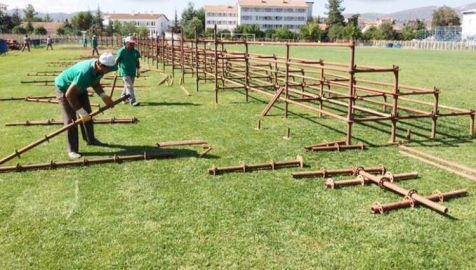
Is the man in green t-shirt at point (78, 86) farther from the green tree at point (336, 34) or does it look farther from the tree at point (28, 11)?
the tree at point (28, 11)

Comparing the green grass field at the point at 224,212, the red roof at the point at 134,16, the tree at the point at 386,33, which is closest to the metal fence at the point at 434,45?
the tree at the point at 386,33

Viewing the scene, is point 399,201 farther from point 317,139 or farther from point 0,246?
point 0,246

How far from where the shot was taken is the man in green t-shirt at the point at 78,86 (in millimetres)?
6920

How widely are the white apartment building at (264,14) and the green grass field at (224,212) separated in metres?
144

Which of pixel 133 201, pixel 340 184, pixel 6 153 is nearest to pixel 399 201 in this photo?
pixel 340 184

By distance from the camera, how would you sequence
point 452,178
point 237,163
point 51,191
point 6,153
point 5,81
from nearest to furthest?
point 51,191, point 452,178, point 237,163, point 6,153, point 5,81

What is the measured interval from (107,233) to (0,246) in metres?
1.00

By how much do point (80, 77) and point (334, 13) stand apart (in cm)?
13697

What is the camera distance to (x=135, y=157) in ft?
24.0

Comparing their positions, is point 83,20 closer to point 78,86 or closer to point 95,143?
point 95,143

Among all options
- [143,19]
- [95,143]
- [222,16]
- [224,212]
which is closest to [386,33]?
[222,16]

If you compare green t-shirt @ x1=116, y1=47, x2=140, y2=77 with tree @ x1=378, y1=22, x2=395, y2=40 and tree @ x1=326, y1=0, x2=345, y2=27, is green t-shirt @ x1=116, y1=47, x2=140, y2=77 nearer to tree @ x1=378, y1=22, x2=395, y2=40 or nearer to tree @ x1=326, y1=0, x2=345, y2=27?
tree @ x1=378, y1=22, x2=395, y2=40

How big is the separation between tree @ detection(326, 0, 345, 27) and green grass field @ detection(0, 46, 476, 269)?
133 meters

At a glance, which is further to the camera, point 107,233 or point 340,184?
point 340,184
